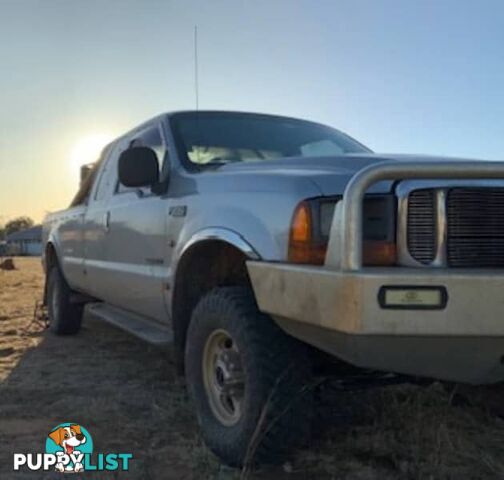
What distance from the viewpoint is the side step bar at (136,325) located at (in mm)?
4359

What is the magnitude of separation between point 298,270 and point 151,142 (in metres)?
2.57

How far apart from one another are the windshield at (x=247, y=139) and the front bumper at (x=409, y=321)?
1.87m

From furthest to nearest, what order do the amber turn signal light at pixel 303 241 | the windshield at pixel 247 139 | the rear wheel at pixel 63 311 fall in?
the rear wheel at pixel 63 311 → the windshield at pixel 247 139 → the amber turn signal light at pixel 303 241

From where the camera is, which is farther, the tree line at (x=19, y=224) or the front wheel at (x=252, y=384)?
the tree line at (x=19, y=224)

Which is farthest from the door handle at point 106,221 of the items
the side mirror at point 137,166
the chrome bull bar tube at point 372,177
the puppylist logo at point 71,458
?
the chrome bull bar tube at point 372,177

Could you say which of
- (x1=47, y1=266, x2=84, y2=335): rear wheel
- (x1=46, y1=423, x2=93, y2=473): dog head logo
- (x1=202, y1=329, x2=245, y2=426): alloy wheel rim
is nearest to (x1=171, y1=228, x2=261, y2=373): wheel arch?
(x1=202, y1=329, x2=245, y2=426): alloy wheel rim

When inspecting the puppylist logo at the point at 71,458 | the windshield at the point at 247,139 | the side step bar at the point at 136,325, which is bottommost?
the puppylist logo at the point at 71,458

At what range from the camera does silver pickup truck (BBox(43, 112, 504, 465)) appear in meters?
2.53

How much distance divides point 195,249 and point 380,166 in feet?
5.01

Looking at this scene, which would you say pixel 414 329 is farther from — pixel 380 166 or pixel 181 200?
pixel 181 200

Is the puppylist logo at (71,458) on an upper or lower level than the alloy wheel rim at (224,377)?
lower

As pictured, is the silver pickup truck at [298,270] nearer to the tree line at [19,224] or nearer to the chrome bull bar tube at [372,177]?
the chrome bull bar tube at [372,177]

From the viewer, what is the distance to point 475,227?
108 inches

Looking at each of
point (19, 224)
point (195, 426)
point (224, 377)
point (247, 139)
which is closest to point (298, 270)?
point (224, 377)
